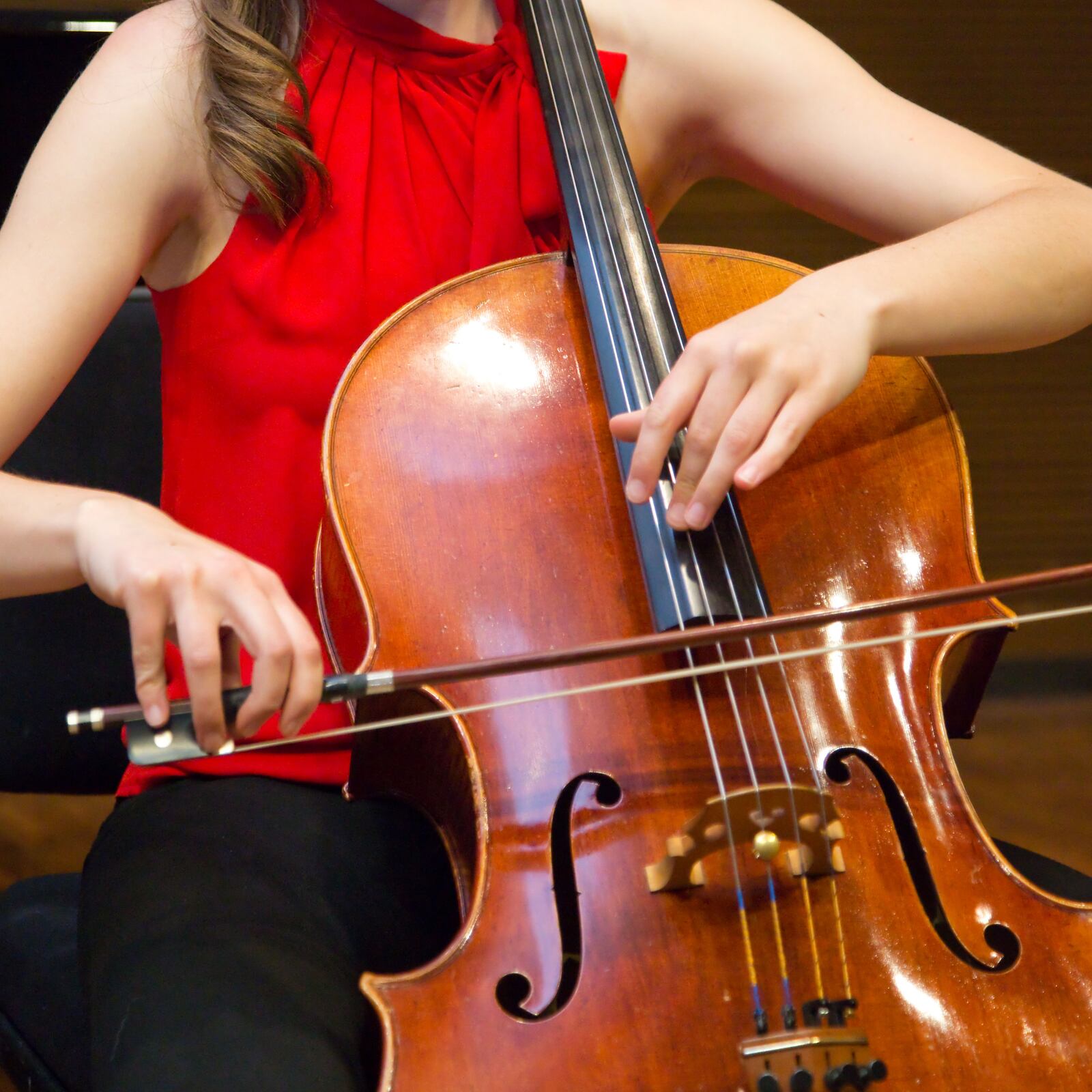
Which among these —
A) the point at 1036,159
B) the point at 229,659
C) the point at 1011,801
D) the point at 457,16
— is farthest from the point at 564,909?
the point at 1036,159

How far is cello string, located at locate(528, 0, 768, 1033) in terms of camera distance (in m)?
0.50

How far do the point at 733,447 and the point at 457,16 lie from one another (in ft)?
1.72

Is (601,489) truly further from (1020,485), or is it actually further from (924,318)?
(1020,485)

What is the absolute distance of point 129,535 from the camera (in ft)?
1.73

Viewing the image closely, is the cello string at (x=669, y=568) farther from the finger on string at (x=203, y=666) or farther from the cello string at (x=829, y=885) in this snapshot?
the finger on string at (x=203, y=666)

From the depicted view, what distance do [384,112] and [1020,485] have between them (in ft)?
6.50

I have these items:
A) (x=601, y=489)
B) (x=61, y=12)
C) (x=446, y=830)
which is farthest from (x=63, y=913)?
(x=61, y=12)

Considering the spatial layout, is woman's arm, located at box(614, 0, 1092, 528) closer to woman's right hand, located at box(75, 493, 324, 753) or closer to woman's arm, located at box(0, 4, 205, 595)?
woman's right hand, located at box(75, 493, 324, 753)

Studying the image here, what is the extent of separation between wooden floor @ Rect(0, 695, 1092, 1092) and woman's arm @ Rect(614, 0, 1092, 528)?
1161 mm

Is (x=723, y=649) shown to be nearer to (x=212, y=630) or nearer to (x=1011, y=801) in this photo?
(x=212, y=630)

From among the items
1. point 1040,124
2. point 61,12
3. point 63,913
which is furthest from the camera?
point 1040,124

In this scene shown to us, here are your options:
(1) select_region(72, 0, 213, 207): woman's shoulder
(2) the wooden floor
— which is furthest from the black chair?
(2) the wooden floor

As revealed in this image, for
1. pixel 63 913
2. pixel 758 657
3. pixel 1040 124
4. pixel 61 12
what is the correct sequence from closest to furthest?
pixel 758 657 → pixel 63 913 → pixel 61 12 → pixel 1040 124

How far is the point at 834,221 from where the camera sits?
0.96 m
